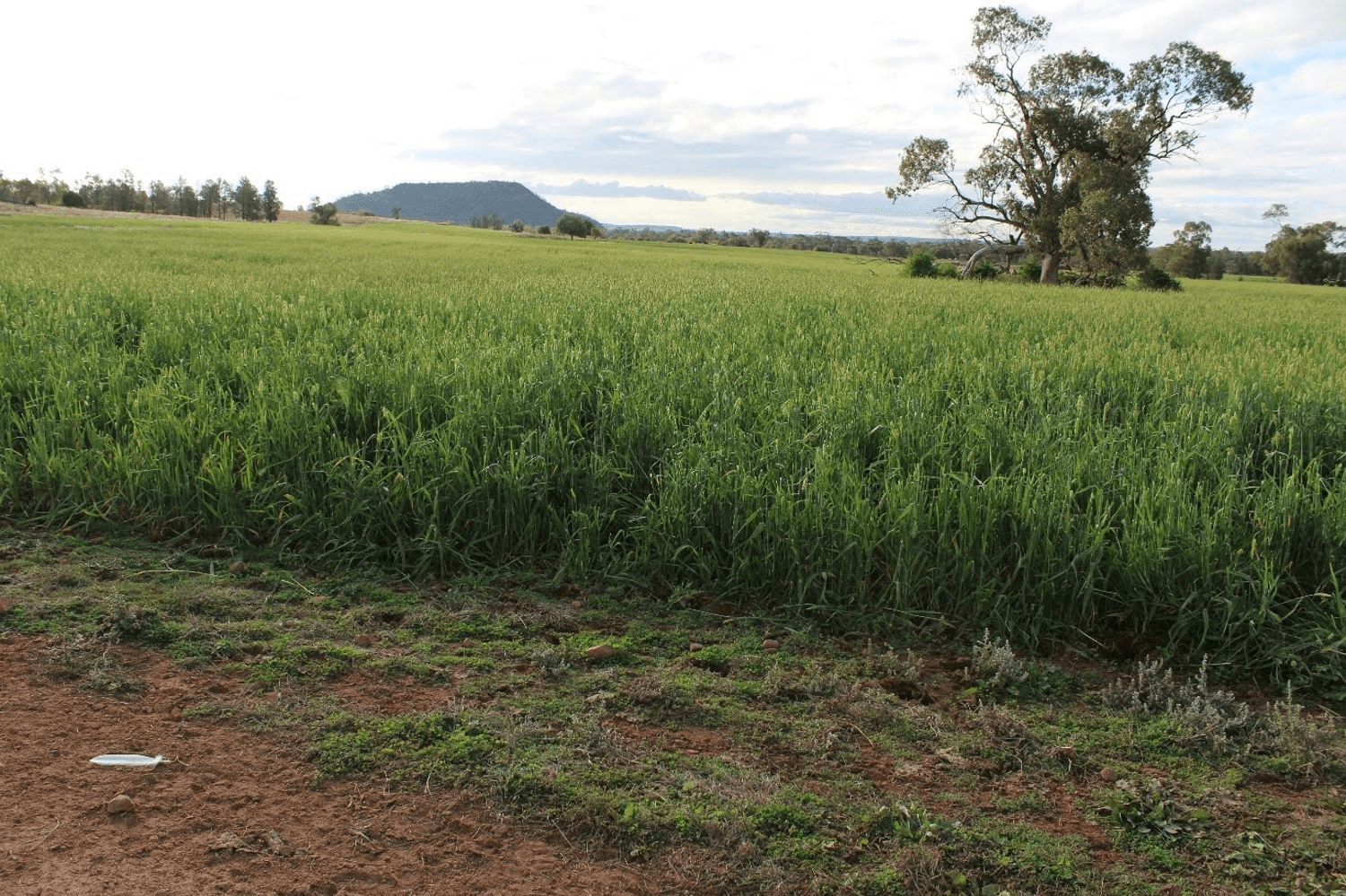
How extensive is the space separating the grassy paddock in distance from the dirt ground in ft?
4.59

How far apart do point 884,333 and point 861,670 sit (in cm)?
542

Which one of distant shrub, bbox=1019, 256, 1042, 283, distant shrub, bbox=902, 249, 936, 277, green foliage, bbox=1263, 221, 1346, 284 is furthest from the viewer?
green foliage, bbox=1263, 221, 1346, 284

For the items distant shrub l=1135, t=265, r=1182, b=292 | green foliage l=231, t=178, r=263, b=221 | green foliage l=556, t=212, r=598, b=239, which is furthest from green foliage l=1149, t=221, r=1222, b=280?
green foliage l=231, t=178, r=263, b=221

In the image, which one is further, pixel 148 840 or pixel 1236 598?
pixel 1236 598

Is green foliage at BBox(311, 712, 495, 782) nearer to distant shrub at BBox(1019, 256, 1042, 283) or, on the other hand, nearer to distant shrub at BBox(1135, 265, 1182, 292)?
distant shrub at BBox(1135, 265, 1182, 292)

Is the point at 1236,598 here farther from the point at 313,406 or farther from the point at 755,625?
the point at 313,406

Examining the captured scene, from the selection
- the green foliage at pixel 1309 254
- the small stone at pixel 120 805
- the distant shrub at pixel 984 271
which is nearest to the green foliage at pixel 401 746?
the small stone at pixel 120 805

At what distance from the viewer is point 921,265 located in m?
28.4

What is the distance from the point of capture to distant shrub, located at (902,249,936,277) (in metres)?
28.1

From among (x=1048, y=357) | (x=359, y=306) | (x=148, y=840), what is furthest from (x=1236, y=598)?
(x=359, y=306)

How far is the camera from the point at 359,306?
28.2 ft

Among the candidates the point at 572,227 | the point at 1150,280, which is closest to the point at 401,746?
the point at 1150,280

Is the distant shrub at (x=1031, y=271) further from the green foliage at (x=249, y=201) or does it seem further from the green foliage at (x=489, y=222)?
the green foliage at (x=249, y=201)

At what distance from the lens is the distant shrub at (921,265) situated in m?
28.1
